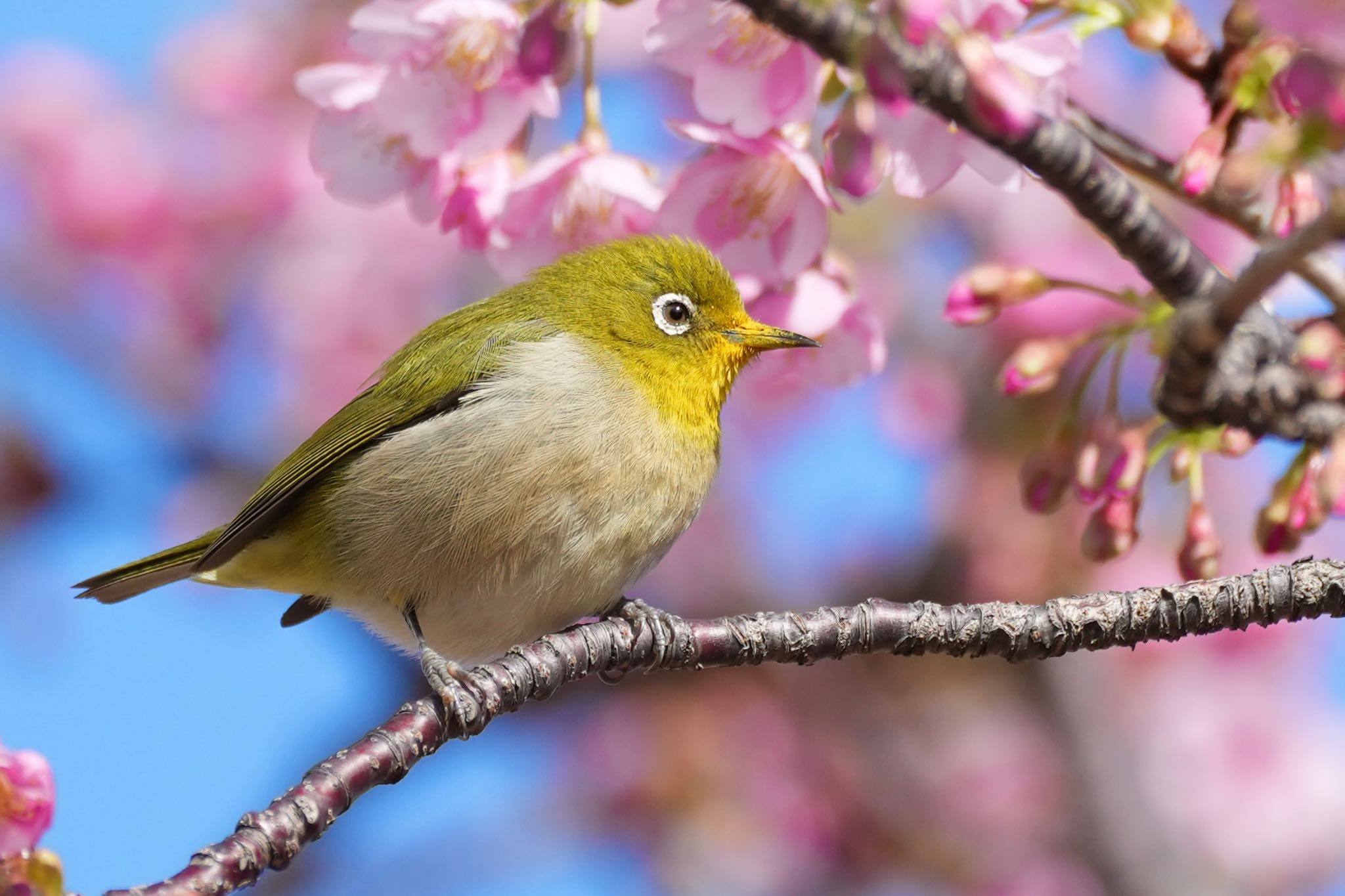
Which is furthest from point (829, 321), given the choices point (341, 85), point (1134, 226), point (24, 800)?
point (24, 800)

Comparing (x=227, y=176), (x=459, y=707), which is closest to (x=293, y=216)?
(x=227, y=176)

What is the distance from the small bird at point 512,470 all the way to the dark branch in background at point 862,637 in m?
0.40

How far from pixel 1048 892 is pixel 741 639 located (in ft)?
11.8

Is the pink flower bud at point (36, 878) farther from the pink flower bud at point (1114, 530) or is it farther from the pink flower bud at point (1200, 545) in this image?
the pink flower bud at point (1200, 545)

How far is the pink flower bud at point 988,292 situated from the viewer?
9.24ft

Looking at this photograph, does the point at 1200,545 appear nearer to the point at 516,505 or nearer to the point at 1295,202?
the point at 1295,202

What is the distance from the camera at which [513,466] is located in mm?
3557

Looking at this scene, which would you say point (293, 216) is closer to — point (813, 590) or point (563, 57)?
point (813, 590)

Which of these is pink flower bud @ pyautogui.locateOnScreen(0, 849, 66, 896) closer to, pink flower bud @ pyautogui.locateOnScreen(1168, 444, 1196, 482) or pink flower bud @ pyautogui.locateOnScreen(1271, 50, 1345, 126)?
pink flower bud @ pyautogui.locateOnScreen(1271, 50, 1345, 126)

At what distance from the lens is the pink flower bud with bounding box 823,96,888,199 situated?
240cm

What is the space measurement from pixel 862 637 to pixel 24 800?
1396 millimetres

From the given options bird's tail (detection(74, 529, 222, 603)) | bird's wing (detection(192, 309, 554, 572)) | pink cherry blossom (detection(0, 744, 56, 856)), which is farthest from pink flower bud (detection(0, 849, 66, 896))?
bird's tail (detection(74, 529, 222, 603))

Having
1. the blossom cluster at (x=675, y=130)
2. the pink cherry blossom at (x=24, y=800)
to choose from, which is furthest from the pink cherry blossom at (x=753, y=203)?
the pink cherry blossom at (x=24, y=800)

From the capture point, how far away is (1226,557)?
6109 mm
